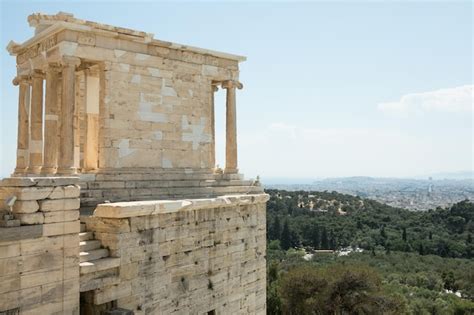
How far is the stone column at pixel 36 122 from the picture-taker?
13.1 meters

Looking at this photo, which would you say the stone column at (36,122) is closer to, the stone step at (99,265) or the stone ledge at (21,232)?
the stone step at (99,265)

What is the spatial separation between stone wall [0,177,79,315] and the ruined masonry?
19 mm

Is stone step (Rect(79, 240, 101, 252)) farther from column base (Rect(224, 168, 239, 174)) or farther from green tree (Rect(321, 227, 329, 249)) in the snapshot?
green tree (Rect(321, 227, 329, 249))

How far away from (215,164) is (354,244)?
50.6 metres

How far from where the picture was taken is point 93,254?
9.33m

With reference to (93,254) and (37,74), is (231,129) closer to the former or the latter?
(37,74)

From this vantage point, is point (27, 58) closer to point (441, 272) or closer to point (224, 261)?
point (224, 261)

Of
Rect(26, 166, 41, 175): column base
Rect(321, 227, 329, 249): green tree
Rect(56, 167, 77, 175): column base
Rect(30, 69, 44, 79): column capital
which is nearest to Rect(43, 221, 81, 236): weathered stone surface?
Rect(56, 167, 77, 175): column base

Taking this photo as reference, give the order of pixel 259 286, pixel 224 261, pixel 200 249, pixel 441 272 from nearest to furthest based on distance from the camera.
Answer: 1. pixel 200 249
2. pixel 224 261
3. pixel 259 286
4. pixel 441 272

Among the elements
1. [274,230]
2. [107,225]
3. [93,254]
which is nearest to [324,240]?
[274,230]

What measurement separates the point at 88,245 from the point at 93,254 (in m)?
0.29

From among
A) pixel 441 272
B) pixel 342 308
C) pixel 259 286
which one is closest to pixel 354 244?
pixel 441 272

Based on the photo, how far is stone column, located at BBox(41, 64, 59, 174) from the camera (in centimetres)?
1211

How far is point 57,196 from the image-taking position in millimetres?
8336
